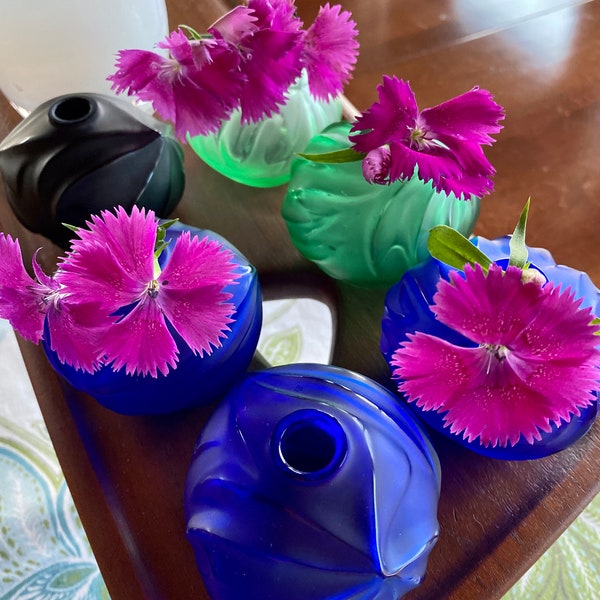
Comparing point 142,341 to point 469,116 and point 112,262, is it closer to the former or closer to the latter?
point 112,262

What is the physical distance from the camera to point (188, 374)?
0.84 ft

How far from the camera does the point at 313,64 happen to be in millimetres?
299

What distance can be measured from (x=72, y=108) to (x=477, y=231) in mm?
235

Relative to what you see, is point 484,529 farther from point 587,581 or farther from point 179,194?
point 587,581

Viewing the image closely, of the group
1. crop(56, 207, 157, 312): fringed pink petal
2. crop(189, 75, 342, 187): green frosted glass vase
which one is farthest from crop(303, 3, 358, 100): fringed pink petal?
crop(56, 207, 157, 312): fringed pink petal

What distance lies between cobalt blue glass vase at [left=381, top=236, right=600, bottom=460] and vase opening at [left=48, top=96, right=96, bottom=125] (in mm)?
159

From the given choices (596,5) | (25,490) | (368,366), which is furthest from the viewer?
(25,490)

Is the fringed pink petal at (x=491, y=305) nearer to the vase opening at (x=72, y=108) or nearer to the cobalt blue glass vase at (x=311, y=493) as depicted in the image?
the cobalt blue glass vase at (x=311, y=493)

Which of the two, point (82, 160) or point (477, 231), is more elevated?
point (82, 160)

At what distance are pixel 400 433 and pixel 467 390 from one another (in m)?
0.03

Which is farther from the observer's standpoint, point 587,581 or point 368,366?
point 587,581

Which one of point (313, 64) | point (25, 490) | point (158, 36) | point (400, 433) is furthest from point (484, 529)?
point (25, 490)

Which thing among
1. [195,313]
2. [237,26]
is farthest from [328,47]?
[195,313]

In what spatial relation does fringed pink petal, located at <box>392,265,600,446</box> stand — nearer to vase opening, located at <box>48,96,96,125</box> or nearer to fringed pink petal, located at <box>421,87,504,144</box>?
fringed pink petal, located at <box>421,87,504,144</box>
